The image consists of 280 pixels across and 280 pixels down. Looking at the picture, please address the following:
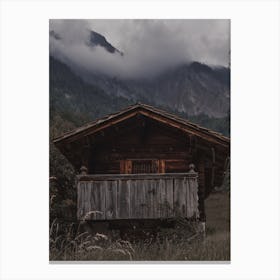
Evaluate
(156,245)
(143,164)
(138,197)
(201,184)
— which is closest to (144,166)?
(143,164)

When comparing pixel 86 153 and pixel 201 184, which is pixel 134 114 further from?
pixel 201 184

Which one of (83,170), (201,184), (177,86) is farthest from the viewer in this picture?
(201,184)

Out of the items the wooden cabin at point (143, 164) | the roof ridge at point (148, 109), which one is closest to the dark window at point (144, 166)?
the wooden cabin at point (143, 164)

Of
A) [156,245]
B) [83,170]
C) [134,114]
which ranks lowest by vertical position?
[156,245]

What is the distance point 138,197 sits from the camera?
16.9 m

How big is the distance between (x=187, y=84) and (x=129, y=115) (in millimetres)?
1273

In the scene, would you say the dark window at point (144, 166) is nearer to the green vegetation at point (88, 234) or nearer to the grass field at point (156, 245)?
the green vegetation at point (88, 234)

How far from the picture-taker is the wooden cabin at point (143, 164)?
16859 mm

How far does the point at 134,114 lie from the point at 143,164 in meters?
1.09

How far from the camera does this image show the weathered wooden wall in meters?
16.8
